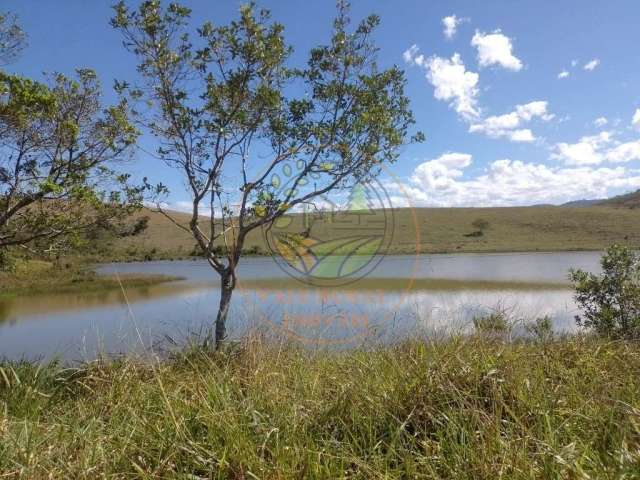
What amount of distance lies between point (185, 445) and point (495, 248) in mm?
63029

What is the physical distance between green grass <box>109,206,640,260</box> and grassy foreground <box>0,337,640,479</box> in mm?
48830

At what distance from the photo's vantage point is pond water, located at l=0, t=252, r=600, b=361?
638 centimetres

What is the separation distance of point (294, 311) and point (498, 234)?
2696 inches

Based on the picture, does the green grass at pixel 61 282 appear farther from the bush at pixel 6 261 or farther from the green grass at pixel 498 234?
the bush at pixel 6 261

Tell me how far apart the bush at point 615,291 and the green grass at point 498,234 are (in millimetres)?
42602

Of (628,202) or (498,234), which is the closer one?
(498,234)

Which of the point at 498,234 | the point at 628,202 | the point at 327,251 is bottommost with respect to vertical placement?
the point at 327,251

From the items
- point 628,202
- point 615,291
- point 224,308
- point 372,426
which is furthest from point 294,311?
point 628,202

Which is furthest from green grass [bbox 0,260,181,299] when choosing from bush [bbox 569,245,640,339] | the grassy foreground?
the grassy foreground

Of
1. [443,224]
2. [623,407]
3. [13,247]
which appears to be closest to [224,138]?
[13,247]

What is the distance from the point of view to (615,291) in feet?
32.7

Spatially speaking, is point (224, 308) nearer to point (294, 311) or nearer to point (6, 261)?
point (294, 311)

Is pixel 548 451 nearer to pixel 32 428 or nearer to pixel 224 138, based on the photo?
pixel 32 428

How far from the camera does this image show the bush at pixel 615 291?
9.51 m
